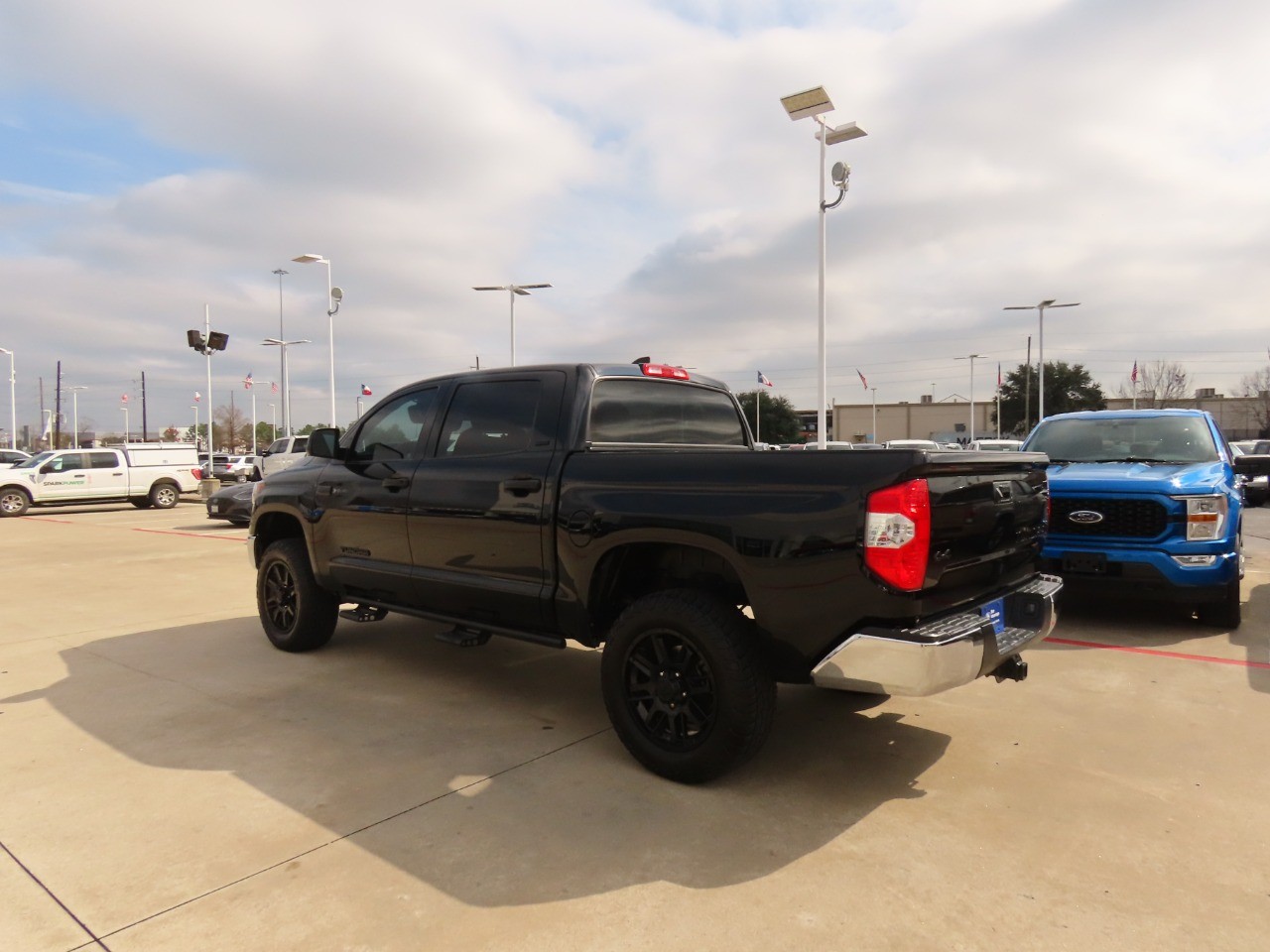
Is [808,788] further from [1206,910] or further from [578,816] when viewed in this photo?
[1206,910]

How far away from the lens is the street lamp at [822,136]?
44.2 feet

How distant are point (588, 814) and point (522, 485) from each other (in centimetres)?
158

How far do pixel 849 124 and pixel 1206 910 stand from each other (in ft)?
47.5

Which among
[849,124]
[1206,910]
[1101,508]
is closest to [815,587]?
[1206,910]

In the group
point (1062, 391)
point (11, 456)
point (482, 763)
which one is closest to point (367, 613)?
point (482, 763)

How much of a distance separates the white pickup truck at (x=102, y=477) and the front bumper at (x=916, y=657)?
22.9 metres

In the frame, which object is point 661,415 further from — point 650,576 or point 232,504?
point 232,504

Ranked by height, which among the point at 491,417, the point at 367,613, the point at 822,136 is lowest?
the point at 367,613

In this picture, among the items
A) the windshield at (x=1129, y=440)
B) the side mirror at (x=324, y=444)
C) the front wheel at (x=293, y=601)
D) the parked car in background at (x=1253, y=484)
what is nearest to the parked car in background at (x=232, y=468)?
the front wheel at (x=293, y=601)

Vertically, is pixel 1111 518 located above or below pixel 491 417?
below

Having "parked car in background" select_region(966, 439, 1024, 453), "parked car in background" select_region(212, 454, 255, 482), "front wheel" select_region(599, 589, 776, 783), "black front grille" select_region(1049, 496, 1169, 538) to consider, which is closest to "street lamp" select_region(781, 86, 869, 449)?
"parked car in background" select_region(966, 439, 1024, 453)

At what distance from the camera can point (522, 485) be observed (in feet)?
13.3

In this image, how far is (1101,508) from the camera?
6.14m

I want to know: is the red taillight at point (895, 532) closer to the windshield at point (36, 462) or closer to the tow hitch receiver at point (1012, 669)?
the tow hitch receiver at point (1012, 669)
